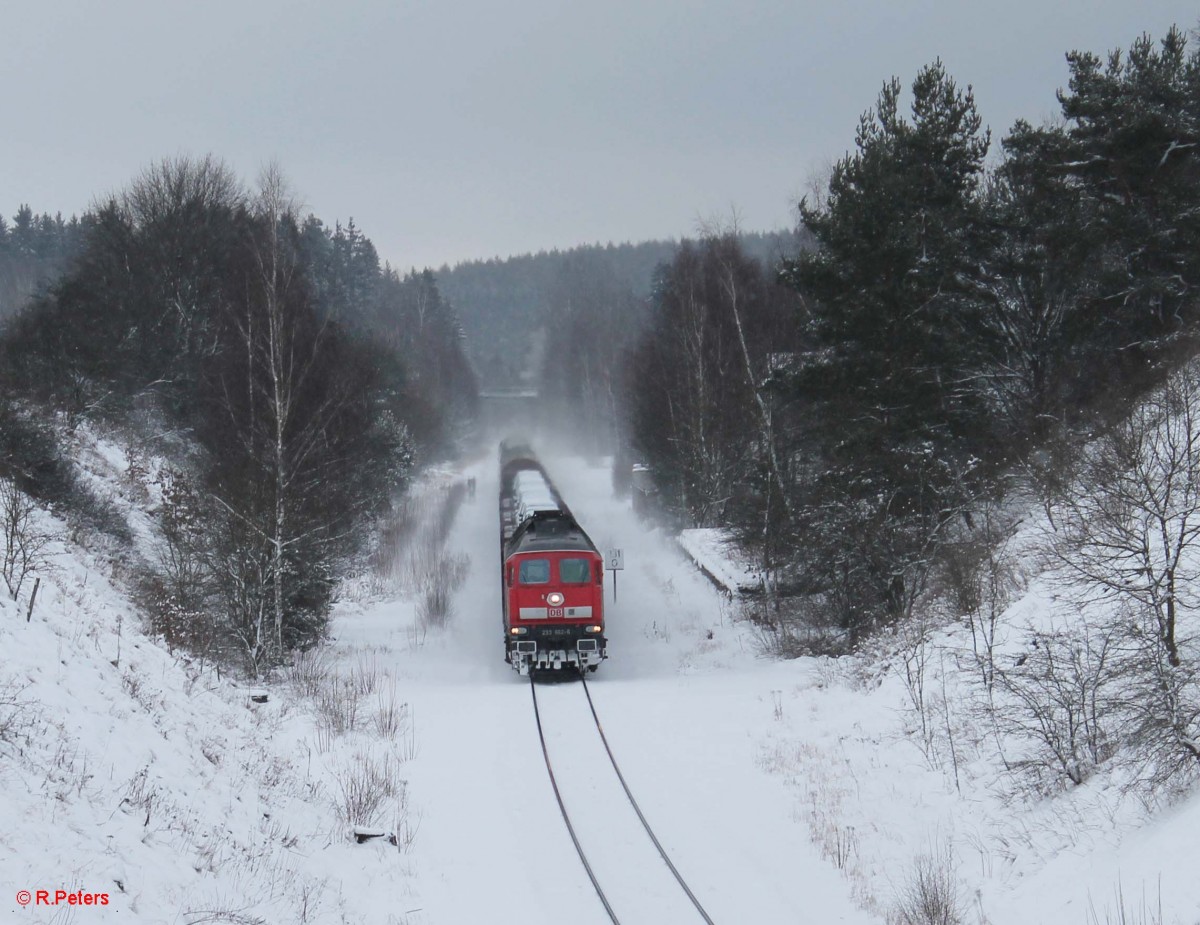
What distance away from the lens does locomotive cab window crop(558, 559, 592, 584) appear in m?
19.8

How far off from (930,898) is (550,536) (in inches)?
550

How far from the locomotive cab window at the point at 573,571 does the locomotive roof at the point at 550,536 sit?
0.86 feet

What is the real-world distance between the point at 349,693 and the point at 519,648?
14.0ft

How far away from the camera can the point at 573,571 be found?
19859 millimetres

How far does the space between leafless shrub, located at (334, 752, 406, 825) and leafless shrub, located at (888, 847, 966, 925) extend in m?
5.70

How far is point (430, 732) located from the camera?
14.7m

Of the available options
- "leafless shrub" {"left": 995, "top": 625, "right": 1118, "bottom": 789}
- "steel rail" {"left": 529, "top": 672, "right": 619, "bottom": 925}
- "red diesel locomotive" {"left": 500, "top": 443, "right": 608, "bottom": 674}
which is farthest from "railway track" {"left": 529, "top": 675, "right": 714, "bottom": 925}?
"leafless shrub" {"left": 995, "top": 625, "right": 1118, "bottom": 789}

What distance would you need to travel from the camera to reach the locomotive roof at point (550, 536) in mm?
20266

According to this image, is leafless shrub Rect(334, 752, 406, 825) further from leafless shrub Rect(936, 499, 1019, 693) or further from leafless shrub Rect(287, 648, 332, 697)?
leafless shrub Rect(936, 499, 1019, 693)

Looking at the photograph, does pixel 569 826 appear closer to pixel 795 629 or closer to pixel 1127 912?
pixel 1127 912

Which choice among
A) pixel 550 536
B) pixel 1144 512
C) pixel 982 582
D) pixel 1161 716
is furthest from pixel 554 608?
pixel 1161 716

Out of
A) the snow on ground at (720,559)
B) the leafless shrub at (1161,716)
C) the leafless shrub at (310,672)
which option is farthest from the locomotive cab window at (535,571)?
the leafless shrub at (1161,716)

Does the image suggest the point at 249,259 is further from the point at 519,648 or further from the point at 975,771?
the point at 975,771

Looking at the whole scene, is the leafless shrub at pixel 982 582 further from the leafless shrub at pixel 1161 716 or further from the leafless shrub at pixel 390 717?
the leafless shrub at pixel 390 717
